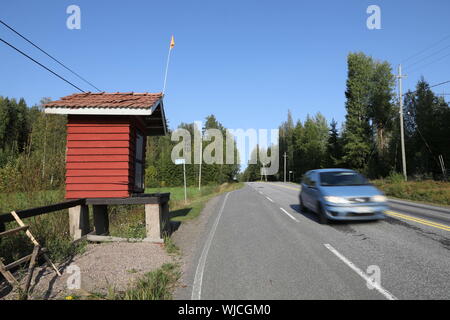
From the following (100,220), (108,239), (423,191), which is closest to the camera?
(108,239)

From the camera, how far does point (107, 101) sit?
294 inches

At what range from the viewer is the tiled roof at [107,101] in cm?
718

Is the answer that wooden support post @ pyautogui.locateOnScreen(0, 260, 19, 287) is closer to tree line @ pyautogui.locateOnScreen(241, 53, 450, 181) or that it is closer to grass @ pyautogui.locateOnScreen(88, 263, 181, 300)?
grass @ pyautogui.locateOnScreen(88, 263, 181, 300)

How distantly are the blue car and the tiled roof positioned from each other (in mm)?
6140

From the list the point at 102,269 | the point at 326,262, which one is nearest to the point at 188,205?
the point at 102,269

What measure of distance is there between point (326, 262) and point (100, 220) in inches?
269

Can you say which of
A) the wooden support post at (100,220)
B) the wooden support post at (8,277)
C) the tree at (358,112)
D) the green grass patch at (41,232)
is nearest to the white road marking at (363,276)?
the wooden support post at (8,277)

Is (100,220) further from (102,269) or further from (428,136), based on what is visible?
(428,136)

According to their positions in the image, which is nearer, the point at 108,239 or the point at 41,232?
the point at 41,232

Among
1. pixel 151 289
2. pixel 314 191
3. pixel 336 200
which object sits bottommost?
pixel 151 289

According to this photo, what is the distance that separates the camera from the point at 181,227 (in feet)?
32.3

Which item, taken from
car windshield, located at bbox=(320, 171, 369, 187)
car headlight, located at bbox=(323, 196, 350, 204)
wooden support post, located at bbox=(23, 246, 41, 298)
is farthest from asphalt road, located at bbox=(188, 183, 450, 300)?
wooden support post, located at bbox=(23, 246, 41, 298)

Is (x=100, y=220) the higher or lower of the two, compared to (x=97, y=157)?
lower

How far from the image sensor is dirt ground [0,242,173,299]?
164 inches
